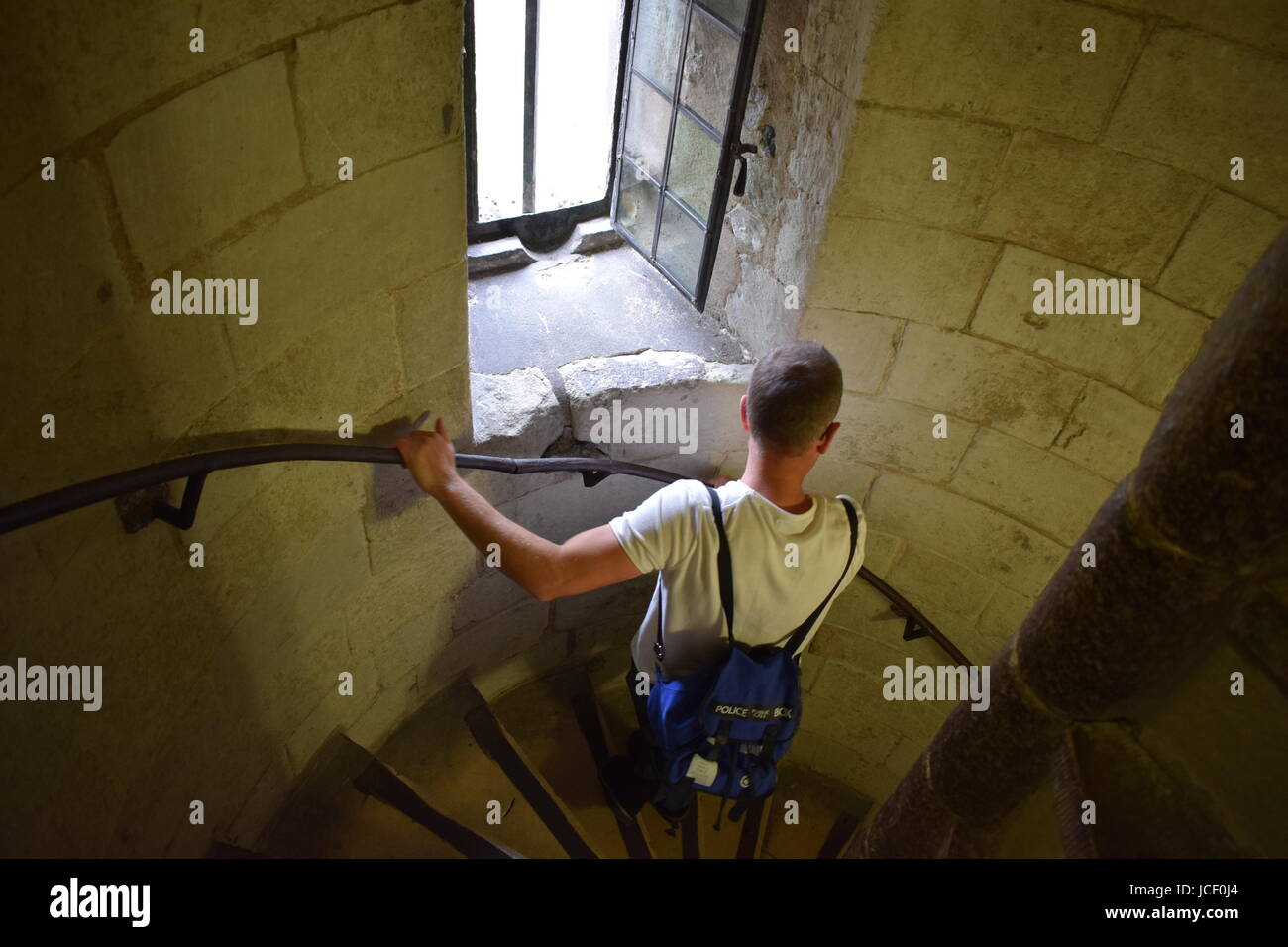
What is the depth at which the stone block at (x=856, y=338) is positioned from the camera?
2734 mm

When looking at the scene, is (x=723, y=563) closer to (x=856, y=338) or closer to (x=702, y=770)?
(x=702, y=770)

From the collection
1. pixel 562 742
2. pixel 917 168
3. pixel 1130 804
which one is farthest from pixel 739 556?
pixel 562 742

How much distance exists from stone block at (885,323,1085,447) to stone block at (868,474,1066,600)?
352mm

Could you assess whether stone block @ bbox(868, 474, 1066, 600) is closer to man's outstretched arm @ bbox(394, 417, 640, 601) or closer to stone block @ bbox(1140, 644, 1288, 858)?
man's outstretched arm @ bbox(394, 417, 640, 601)

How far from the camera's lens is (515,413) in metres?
2.61

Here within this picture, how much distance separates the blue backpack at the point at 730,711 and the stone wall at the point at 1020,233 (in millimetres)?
892

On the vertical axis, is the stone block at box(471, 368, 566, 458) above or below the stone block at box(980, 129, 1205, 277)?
below

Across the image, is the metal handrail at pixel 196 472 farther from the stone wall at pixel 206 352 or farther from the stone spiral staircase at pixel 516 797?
the stone spiral staircase at pixel 516 797

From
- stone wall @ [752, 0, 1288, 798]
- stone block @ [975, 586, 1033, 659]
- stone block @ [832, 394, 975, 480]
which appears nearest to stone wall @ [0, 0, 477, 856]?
stone wall @ [752, 0, 1288, 798]

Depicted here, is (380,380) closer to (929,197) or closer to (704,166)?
(704,166)

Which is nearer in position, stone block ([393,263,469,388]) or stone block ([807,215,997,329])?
stone block ([393,263,469,388])

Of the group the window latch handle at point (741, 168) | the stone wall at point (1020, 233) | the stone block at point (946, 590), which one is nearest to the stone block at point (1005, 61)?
the stone wall at point (1020, 233)

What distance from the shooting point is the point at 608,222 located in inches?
130

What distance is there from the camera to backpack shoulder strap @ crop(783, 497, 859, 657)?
212cm
